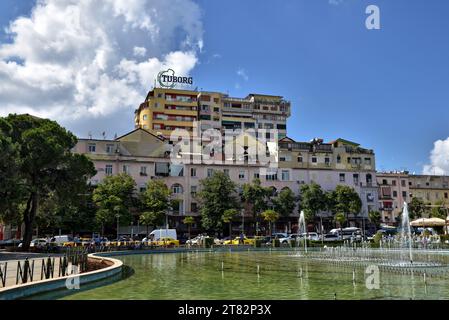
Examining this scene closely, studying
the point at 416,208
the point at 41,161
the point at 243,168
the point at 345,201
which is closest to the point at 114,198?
the point at 41,161

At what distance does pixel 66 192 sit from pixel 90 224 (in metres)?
16.9

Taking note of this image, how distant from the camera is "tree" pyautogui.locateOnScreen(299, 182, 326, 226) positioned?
64.6 meters

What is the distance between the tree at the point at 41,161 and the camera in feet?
117

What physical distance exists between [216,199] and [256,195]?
19.9 feet

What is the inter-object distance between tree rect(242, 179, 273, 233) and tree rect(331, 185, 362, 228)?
1008 centimetres

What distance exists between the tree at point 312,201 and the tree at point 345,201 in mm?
1970

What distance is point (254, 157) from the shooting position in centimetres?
7019

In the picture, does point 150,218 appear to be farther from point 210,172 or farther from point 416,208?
point 416,208

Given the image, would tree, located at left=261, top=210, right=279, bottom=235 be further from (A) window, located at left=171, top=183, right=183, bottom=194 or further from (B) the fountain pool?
(B) the fountain pool

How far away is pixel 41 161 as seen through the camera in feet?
118
